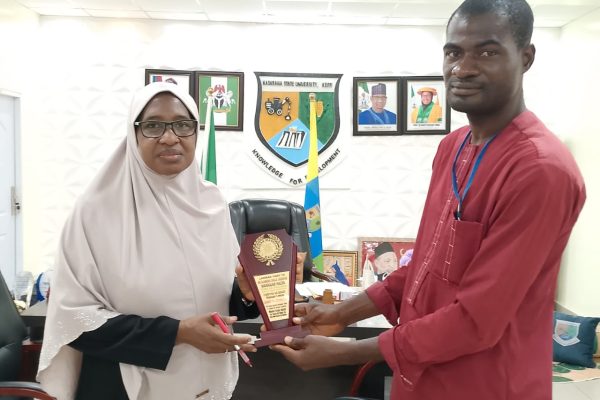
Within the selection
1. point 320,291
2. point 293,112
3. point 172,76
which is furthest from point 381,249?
point 172,76

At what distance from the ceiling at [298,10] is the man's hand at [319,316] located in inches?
141

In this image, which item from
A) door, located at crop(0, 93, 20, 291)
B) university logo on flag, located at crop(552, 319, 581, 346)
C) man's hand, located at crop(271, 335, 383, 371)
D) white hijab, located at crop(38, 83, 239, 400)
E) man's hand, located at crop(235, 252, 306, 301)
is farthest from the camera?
door, located at crop(0, 93, 20, 291)

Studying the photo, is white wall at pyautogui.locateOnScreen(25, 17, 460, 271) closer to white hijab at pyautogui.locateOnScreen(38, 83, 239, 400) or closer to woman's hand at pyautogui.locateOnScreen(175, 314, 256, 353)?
white hijab at pyautogui.locateOnScreen(38, 83, 239, 400)

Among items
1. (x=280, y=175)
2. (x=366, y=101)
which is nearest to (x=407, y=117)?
(x=366, y=101)

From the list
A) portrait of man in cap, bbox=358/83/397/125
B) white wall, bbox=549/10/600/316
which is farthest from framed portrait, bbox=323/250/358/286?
white wall, bbox=549/10/600/316

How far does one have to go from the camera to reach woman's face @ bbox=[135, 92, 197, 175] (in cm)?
146

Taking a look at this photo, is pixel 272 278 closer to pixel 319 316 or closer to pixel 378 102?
pixel 319 316

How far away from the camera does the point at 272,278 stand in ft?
4.94

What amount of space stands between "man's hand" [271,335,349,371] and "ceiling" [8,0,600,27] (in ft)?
12.4

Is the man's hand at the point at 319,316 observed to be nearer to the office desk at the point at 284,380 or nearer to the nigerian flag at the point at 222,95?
the office desk at the point at 284,380

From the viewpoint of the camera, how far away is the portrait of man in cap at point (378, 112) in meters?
5.21

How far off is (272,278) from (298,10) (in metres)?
3.85

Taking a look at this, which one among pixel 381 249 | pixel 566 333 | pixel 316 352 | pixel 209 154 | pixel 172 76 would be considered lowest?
pixel 566 333

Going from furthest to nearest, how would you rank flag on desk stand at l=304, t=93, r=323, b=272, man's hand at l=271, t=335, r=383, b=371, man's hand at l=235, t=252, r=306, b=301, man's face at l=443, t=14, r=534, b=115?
flag on desk stand at l=304, t=93, r=323, b=272
man's hand at l=235, t=252, r=306, b=301
man's hand at l=271, t=335, r=383, b=371
man's face at l=443, t=14, r=534, b=115
